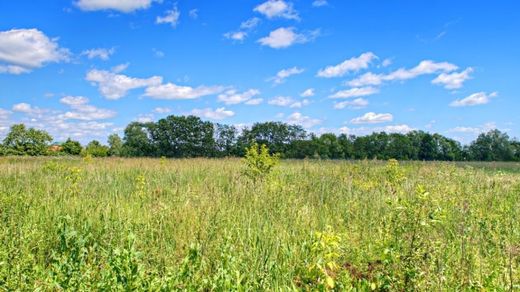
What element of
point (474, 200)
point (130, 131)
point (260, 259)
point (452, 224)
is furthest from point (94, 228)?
point (130, 131)

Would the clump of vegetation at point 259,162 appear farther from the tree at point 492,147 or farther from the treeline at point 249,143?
the tree at point 492,147

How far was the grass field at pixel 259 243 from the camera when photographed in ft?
10.1

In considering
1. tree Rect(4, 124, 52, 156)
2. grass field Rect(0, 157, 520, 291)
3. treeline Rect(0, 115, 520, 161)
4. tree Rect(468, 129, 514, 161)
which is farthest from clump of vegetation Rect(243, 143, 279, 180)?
tree Rect(468, 129, 514, 161)

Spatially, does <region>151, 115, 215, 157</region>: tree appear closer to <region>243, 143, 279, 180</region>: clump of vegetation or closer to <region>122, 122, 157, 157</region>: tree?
<region>122, 122, 157, 157</region>: tree

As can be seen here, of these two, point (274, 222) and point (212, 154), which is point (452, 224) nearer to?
point (274, 222)

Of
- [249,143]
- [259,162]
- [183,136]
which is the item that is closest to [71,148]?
[183,136]

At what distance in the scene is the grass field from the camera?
3080 mm

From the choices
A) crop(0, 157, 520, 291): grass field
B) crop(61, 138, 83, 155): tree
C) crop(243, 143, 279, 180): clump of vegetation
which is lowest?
crop(0, 157, 520, 291): grass field

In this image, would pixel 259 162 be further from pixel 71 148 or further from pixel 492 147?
pixel 492 147

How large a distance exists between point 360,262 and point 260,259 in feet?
3.84

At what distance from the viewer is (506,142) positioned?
75.7 metres

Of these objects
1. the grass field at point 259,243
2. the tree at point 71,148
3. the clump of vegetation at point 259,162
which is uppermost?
the tree at point 71,148

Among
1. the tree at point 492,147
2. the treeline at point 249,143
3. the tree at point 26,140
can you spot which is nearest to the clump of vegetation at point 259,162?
the treeline at point 249,143

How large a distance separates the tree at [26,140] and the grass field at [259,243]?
66183mm
